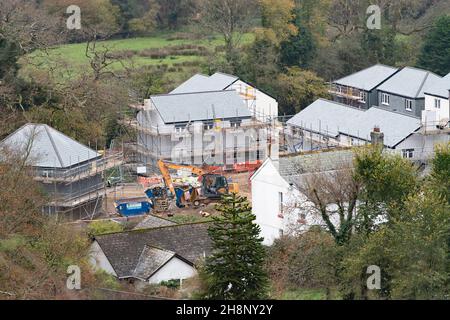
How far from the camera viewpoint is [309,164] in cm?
4131

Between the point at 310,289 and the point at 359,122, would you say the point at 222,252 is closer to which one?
the point at 310,289

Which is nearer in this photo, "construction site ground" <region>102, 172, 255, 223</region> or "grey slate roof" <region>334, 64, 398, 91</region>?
"construction site ground" <region>102, 172, 255, 223</region>

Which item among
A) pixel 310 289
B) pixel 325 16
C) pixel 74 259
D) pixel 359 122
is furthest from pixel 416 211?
pixel 325 16

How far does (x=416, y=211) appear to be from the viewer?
110 ft

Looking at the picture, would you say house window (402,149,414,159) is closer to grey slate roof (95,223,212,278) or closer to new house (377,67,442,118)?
new house (377,67,442,118)

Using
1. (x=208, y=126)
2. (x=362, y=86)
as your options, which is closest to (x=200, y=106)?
(x=208, y=126)

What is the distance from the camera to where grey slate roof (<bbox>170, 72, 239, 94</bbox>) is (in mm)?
60469

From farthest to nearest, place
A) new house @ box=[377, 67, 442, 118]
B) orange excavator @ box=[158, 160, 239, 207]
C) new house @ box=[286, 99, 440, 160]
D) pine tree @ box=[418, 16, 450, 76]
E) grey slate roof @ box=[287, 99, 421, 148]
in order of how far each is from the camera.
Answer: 1. pine tree @ box=[418, 16, 450, 76]
2. new house @ box=[377, 67, 442, 118]
3. grey slate roof @ box=[287, 99, 421, 148]
4. new house @ box=[286, 99, 440, 160]
5. orange excavator @ box=[158, 160, 239, 207]

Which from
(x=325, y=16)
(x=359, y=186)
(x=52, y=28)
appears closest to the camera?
(x=359, y=186)

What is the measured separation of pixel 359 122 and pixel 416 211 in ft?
70.1

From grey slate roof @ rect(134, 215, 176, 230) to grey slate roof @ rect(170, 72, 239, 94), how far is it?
59.1 feet

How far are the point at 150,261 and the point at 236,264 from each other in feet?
23.5

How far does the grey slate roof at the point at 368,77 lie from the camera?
208ft

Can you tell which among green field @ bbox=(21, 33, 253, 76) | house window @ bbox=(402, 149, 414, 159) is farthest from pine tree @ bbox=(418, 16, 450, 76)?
house window @ bbox=(402, 149, 414, 159)
